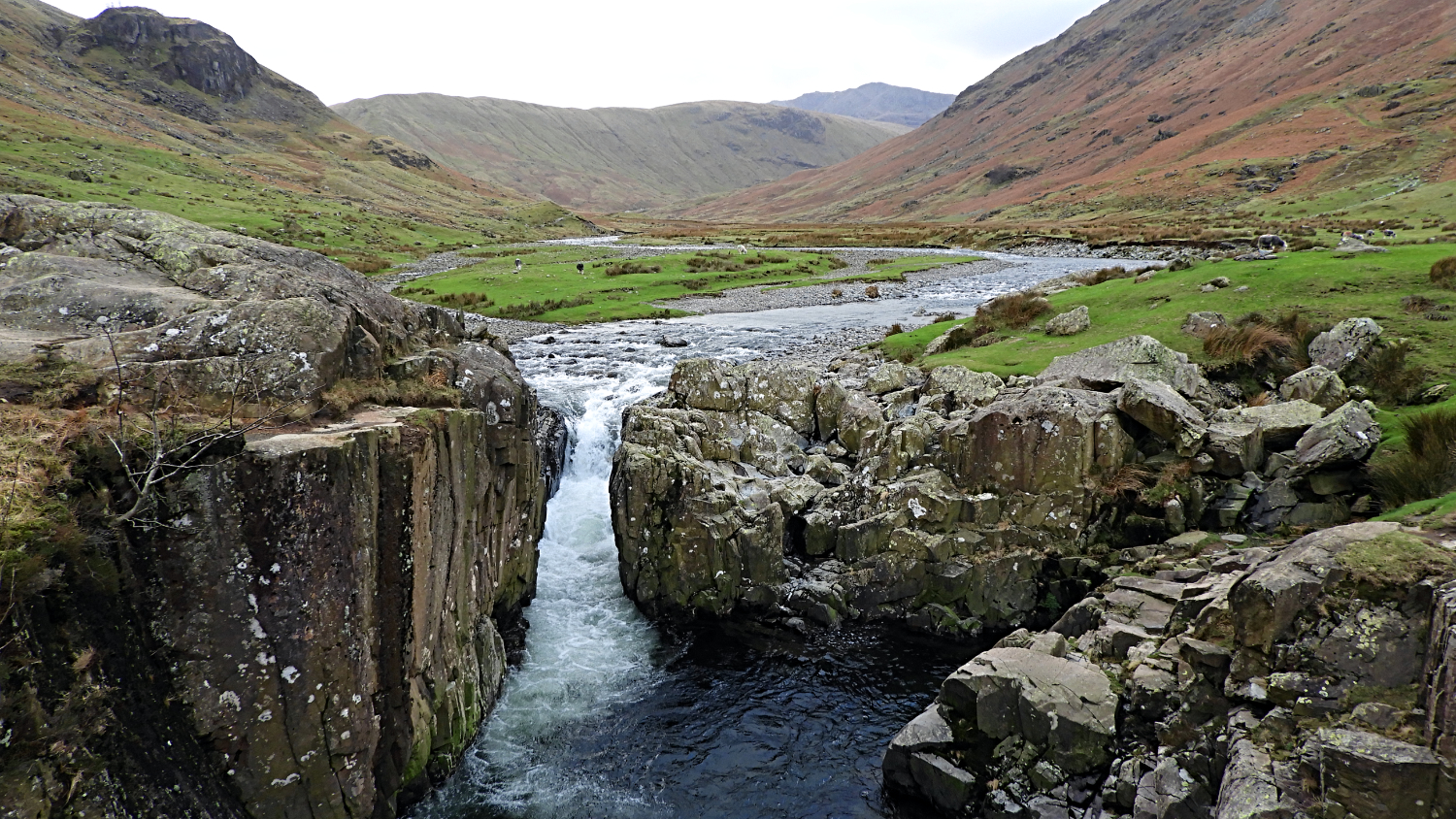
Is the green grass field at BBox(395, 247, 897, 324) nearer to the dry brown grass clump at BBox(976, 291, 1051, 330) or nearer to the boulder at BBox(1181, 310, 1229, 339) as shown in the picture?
the dry brown grass clump at BBox(976, 291, 1051, 330)

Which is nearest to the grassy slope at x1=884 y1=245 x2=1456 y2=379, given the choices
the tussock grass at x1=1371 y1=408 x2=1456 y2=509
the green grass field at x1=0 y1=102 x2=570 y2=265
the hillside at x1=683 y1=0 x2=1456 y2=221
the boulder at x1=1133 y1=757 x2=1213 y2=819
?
the tussock grass at x1=1371 y1=408 x2=1456 y2=509

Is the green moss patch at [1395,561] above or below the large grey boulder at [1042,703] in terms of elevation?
above

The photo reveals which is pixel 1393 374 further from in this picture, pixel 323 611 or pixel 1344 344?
pixel 323 611

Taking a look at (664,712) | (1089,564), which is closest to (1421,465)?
(1089,564)

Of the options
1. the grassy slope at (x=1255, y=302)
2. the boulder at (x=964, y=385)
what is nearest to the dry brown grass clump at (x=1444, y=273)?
the grassy slope at (x=1255, y=302)

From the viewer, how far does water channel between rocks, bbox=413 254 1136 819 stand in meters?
14.4

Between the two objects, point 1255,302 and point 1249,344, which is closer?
point 1249,344

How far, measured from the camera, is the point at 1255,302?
28203 millimetres

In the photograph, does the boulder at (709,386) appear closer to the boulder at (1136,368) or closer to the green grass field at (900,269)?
the boulder at (1136,368)

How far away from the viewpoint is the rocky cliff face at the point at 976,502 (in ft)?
63.3

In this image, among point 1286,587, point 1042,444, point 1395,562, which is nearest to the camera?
point 1395,562

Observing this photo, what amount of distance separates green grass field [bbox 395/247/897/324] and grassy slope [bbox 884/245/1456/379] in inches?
1138

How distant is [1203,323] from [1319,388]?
7.42 m

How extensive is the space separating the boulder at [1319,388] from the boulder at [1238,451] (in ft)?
7.87
